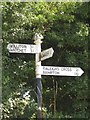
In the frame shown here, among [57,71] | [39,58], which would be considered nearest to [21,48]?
[39,58]

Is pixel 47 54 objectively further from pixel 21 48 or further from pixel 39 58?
pixel 21 48

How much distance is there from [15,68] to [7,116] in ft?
2.41

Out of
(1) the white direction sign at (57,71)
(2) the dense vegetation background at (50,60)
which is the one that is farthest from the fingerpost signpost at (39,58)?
(2) the dense vegetation background at (50,60)

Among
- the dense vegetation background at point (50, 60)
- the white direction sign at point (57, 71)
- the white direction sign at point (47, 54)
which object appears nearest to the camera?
the white direction sign at point (47, 54)

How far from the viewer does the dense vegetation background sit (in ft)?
16.3

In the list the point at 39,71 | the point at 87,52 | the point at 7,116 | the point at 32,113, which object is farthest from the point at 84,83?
the point at 39,71

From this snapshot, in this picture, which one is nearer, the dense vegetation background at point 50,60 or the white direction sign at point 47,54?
the white direction sign at point 47,54

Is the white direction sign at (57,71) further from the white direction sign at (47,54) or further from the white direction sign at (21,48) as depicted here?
the white direction sign at (21,48)

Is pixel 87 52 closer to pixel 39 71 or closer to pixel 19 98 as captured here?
pixel 19 98

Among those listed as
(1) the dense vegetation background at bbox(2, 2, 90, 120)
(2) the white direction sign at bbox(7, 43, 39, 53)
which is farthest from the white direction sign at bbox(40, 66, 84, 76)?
(1) the dense vegetation background at bbox(2, 2, 90, 120)

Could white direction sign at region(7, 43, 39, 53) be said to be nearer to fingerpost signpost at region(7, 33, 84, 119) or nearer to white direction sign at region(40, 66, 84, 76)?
fingerpost signpost at region(7, 33, 84, 119)

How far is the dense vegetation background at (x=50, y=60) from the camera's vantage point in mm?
4961

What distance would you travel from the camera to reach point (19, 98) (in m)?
5.06

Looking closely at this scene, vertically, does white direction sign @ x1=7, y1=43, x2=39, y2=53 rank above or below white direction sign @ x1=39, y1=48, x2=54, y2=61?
above
